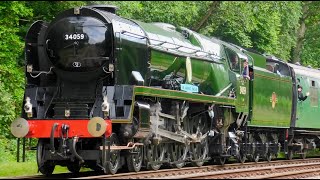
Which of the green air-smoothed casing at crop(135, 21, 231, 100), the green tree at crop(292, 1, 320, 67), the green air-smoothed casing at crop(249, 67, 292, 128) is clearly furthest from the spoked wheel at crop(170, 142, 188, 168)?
the green tree at crop(292, 1, 320, 67)

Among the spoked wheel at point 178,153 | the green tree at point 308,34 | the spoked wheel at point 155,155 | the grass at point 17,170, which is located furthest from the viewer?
the green tree at point 308,34

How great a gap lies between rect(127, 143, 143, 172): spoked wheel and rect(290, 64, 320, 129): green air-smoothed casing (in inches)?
365

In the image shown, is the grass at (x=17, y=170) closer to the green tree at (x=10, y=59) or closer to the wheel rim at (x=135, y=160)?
the wheel rim at (x=135, y=160)

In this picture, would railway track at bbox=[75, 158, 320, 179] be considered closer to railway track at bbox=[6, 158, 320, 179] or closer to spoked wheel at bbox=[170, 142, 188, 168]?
railway track at bbox=[6, 158, 320, 179]

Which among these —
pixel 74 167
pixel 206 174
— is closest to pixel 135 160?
pixel 74 167

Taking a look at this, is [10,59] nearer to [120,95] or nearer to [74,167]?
[74,167]

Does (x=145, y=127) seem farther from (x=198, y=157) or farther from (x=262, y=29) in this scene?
(x=262, y=29)

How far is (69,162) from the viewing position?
40.7 feet

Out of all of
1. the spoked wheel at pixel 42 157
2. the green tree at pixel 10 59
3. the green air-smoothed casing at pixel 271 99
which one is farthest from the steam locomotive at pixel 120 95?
the green tree at pixel 10 59

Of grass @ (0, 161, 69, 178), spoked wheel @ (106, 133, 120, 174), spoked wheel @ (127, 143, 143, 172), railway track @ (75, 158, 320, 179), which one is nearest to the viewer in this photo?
railway track @ (75, 158, 320, 179)

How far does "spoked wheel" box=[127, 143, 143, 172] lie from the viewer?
12.1m

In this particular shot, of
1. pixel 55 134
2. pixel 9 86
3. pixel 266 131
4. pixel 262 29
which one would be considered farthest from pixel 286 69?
pixel 262 29

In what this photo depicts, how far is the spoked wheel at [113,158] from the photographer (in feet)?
37.5

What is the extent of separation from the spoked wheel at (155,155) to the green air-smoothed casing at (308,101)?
27.1ft
